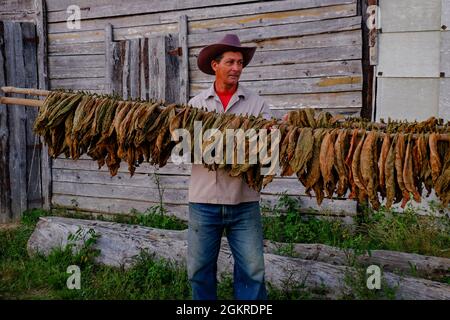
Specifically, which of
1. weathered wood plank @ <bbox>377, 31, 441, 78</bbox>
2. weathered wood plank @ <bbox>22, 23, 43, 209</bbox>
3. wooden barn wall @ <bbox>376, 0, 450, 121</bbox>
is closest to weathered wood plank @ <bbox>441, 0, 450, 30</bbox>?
wooden barn wall @ <bbox>376, 0, 450, 121</bbox>

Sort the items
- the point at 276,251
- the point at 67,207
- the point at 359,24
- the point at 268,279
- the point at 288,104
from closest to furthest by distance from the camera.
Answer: the point at 268,279 < the point at 276,251 < the point at 359,24 < the point at 288,104 < the point at 67,207

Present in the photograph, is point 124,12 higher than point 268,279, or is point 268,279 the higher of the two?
point 124,12

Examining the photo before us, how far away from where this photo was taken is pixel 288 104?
7074 millimetres

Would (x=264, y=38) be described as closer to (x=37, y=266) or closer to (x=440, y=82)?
(x=440, y=82)

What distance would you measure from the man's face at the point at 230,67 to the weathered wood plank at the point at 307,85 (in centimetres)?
282

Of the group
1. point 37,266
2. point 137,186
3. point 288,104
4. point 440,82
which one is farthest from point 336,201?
point 37,266

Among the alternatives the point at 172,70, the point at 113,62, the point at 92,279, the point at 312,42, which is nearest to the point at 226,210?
the point at 92,279

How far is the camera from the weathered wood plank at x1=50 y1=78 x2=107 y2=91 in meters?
8.41

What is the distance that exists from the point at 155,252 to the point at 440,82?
12.1ft

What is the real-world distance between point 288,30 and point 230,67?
122 inches

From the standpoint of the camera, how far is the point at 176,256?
5703 millimetres

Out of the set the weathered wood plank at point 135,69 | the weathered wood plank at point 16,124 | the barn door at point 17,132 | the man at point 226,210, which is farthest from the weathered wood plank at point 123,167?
the man at point 226,210

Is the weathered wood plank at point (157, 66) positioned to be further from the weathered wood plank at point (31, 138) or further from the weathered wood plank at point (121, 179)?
the weathered wood plank at point (31, 138)

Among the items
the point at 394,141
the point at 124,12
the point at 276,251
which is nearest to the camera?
the point at 394,141
